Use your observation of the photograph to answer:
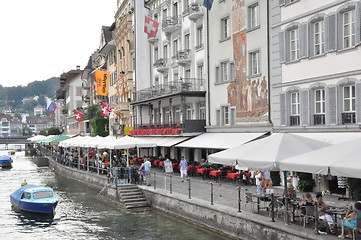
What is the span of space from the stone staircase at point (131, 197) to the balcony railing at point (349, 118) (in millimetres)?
11680

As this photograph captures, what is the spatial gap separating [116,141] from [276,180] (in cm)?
1229

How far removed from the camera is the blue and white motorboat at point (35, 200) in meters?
27.4

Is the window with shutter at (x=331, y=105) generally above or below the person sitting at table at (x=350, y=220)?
above

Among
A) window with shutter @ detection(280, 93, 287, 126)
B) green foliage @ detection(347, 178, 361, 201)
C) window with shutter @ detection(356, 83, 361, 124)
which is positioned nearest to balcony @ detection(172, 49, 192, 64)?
window with shutter @ detection(280, 93, 287, 126)

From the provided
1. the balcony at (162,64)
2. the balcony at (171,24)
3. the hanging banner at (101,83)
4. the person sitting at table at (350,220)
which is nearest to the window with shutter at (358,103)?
the person sitting at table at (350,220)

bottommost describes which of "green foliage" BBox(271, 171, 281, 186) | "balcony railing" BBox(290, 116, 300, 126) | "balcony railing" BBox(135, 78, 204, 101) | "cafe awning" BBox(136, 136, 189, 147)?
"green foliage" BBox(271, 171, 281, 186)

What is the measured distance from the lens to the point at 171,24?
1753 inches

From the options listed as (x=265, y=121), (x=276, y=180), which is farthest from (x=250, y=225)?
(x=265, y=121)

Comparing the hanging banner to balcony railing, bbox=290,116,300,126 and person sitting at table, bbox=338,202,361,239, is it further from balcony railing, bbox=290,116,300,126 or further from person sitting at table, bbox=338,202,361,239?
person sitting at table, bbox=338,202,361,239

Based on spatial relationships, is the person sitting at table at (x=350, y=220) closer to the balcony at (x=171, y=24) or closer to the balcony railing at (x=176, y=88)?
the balcony railing at (x=176, y=88)

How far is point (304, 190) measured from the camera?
25562 millimetres

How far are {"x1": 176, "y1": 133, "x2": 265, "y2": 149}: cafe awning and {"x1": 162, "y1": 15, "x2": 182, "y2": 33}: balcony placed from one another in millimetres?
11563

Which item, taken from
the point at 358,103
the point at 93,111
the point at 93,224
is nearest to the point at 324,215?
the point at 358,103

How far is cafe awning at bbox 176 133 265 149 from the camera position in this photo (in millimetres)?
30359
